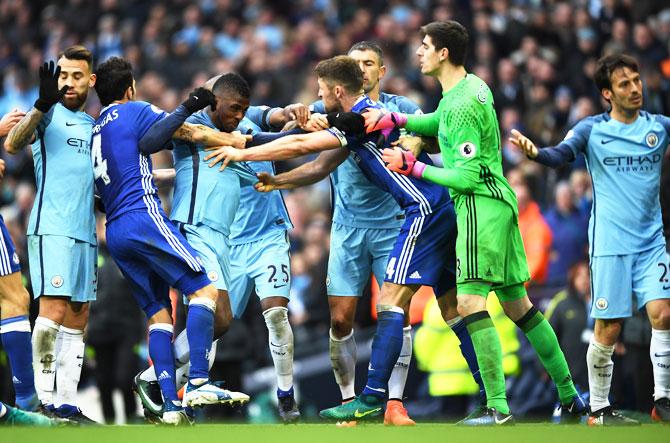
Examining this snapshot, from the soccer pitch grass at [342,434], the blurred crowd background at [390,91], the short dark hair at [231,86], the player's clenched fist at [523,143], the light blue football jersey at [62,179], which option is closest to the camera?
the soccer pitch grass at [342,434]

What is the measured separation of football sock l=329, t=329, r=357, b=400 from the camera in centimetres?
954

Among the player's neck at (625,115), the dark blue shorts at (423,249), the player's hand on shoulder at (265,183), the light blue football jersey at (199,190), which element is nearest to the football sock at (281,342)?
the light blue football jersey at (199,190)

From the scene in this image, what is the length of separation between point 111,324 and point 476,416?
6.80 meters

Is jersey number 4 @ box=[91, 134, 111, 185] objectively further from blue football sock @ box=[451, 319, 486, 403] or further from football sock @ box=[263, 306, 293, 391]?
blue football sock @ box=[451, 319, 486, 403]

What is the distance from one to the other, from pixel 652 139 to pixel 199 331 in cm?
378

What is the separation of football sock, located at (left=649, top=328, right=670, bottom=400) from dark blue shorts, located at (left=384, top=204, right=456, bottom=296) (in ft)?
5.55

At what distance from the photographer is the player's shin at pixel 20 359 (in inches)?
330

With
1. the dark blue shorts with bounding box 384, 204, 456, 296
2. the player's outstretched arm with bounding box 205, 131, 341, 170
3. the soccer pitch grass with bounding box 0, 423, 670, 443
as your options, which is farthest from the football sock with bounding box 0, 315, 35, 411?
the dark blue shorts with bounding box 384, 204, 456, 296

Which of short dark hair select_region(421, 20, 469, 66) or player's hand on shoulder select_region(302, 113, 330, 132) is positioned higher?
short dark hair select_region(421, 20, 469, 66)

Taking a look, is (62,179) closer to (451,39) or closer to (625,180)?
(451,39)

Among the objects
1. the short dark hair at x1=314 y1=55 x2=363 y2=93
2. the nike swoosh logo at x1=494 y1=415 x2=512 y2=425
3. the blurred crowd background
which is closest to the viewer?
the nike swoosh logo at x1=494 y1=415 x2=512 y2=425

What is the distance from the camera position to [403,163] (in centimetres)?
855

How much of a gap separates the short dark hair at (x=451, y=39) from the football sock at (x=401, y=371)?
86.4 inches

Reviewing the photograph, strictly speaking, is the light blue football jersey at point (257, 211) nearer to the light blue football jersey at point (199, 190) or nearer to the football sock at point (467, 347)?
the light blue football jersey at point (199, 190)
